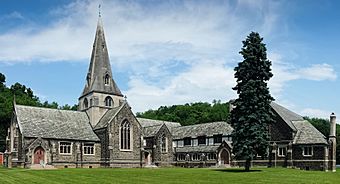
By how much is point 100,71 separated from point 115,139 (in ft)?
41.4

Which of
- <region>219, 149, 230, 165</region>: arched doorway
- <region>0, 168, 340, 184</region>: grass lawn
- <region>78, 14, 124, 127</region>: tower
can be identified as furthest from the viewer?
<region>78, 14, 124, 127</region>: tower

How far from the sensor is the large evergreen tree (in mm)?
45094

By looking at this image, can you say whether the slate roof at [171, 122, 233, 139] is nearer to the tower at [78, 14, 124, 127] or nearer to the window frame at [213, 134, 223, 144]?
the window frame at [213, 134, 223, 144]

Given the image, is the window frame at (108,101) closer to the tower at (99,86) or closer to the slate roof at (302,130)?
the tower at (99,86)

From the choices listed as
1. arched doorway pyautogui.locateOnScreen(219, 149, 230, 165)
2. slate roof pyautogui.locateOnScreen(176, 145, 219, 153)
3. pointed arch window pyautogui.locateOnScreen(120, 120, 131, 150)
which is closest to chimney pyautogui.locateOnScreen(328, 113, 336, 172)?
arched doorway pyautogui.locateOnScreen(219, 149, 230, 165)

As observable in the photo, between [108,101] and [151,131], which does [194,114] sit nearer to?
[151,131]

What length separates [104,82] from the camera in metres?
69.6

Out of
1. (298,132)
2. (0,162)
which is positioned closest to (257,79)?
(298,132)

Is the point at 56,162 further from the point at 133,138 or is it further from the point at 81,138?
the point at 133,138

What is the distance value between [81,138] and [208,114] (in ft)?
192

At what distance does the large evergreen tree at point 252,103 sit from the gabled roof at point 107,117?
876 inches

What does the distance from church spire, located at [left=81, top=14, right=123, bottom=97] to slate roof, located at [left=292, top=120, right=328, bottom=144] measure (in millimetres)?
29012

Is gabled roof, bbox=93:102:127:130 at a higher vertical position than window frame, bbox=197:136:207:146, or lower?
higher

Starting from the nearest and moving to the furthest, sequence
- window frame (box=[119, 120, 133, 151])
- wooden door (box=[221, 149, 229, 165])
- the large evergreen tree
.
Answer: the large evergreen tree
window frame (box=[119, 120, 133, 151])
wooden door (box=[221, 149, 229, 165])
